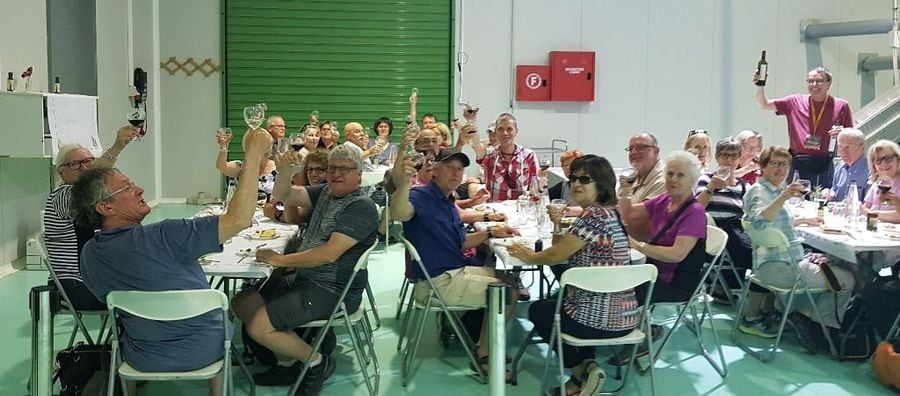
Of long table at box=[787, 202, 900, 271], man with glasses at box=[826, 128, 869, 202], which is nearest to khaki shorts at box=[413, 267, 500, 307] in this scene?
long table at box=[787, 202, 900, 271]

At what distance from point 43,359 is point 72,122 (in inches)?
161

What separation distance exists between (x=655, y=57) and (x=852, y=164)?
5.65 meters

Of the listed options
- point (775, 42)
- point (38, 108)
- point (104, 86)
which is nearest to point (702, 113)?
point (775, 42)

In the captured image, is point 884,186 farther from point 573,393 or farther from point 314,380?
point 314,380

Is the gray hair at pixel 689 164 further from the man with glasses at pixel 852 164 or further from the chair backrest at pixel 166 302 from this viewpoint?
the chair backrest at pixel 166 302

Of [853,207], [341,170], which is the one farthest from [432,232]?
[853,207]

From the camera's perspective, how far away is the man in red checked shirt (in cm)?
606

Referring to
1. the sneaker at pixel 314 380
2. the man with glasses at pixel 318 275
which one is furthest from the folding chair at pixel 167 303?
the sneaker at pixel 314 380

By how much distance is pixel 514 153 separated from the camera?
20.1 feet

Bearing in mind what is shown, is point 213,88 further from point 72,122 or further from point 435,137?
point 435,137

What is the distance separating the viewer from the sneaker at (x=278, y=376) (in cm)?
398

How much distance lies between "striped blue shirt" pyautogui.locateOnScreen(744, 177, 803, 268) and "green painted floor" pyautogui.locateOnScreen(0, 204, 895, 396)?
23.2 inches

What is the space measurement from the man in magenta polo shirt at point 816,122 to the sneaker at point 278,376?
5.16 metres

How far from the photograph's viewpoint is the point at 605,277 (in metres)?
3.32
